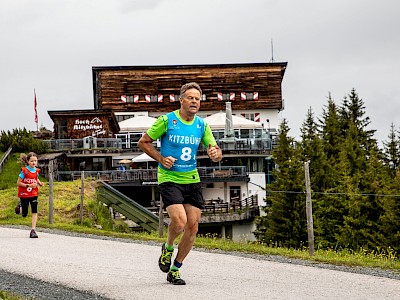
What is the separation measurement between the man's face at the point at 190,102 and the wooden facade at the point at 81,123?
47.1 metres

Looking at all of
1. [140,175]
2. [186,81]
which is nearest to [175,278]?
[140,175]

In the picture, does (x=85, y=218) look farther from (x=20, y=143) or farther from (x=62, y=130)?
(x=62, y=130)

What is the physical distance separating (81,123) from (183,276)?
155 ft

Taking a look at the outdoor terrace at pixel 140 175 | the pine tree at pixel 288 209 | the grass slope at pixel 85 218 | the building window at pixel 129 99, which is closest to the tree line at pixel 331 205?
the pine tree at pixel 288 209

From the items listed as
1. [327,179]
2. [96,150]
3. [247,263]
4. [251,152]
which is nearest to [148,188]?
[96,150]

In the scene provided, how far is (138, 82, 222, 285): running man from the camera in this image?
7656 mm

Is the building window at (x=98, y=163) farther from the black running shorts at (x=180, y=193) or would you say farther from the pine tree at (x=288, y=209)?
the black running shorts at (x=180, y=193)

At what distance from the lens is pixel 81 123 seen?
5472 centimetres

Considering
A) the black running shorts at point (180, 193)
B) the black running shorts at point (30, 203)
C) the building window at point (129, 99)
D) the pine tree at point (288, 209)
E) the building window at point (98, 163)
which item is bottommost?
the pine tree at point (288, 209)

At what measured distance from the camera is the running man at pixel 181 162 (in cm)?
766

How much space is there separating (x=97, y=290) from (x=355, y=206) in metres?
28.6

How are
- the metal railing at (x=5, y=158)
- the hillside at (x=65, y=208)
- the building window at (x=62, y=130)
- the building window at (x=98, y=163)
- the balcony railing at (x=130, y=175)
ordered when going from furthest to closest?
the building window at (x=62, y=130)
the building window at (x=98, y=163)
the balcony railing at (x=130, y=175)
the metal railing at (x=5, y=158)
the hillside at (x=65, y=208)

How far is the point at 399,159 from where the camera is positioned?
59719mm

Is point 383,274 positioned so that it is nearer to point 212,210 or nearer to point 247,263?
point 247,263
